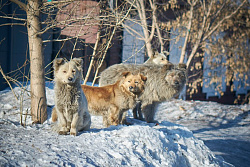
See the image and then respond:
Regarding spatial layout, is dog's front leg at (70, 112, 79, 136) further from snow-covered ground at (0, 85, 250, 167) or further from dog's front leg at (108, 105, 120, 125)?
dog's front leg at (108, 105, 120, 125)

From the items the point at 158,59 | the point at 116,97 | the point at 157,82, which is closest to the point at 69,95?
the point at 116,97

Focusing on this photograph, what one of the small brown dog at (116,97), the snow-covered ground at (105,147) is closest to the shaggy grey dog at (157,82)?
the snow-covered ground at (105,147)

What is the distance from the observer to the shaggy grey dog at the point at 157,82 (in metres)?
6.50

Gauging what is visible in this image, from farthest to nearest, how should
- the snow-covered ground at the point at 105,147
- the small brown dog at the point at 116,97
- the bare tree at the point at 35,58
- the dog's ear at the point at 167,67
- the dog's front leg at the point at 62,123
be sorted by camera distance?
the dog's ear at the point at 167,67 → the bare tree at the point at 35,58 → the small brown dog at the point at 116,97 → the dog's front leg at the point at 62,123 → the snow-covered ground at the point at 105,147

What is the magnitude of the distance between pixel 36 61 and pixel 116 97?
1.84 meters

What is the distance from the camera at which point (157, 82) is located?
6758 millimetres

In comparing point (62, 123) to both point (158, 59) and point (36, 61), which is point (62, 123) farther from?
point (158, 59)

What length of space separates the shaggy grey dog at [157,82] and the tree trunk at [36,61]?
5.99 feet

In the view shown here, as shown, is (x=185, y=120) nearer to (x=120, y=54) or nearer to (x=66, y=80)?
(x=120, y=54)

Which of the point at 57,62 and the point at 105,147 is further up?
the point at 57,62

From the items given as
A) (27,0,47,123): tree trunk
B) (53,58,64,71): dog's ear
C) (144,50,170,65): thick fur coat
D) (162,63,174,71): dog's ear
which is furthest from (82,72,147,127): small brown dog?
(144,50,170,65): thick fur coat

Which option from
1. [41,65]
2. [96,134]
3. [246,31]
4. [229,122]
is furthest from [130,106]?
[246,31]

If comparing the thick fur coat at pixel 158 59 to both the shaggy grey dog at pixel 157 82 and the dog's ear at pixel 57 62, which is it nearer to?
the shaggy grey dog at pixel 157 82

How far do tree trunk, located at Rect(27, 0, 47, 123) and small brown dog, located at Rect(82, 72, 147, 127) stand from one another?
100cm
